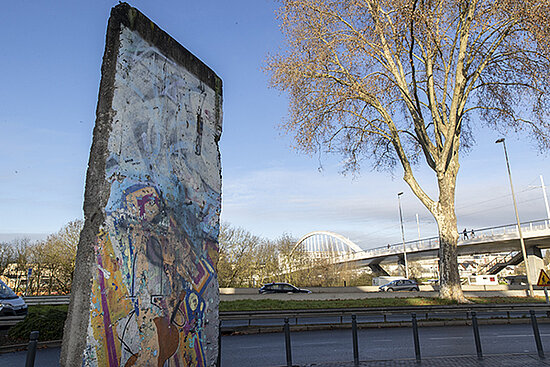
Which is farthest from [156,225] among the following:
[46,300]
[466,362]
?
[46,300]

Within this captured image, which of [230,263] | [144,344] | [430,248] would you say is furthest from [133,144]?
[430,248]

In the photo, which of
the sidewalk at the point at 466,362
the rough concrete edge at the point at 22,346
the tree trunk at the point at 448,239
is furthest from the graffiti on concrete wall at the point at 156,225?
the tree trunk at the point at 448,239

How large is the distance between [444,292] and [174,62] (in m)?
18.5

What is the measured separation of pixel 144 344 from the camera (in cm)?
413

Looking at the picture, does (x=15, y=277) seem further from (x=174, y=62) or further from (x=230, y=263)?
(x=174, y=62)

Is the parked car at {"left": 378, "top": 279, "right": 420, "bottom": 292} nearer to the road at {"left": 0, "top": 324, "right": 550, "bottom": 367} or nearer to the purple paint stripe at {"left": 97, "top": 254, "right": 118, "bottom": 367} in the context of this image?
the road at {"left": 0, "top": 324, "right": 550, "bottom": 367}

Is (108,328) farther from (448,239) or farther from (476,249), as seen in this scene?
(476,249)

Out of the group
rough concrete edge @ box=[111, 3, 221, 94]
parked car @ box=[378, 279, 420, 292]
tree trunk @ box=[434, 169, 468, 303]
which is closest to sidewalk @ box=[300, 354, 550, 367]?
rough concrete edge @ box=[111, 3, 221, 94]

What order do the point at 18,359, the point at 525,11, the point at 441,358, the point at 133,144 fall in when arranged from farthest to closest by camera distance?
the point at 525,11, the point at 18,359, the point at 441,358, the point at 133,144

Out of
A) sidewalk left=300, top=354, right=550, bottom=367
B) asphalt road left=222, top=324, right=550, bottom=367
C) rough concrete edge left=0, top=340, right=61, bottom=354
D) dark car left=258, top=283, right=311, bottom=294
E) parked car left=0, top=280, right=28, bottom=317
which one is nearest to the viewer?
sidewalk left=300, top=354, right=550, bottom=367

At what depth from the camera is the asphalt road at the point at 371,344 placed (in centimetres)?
871

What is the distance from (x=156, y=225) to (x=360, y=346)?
305 inches

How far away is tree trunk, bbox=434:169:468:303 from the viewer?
1914 cm

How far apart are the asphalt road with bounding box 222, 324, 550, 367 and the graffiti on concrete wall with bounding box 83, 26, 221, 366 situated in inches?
152
